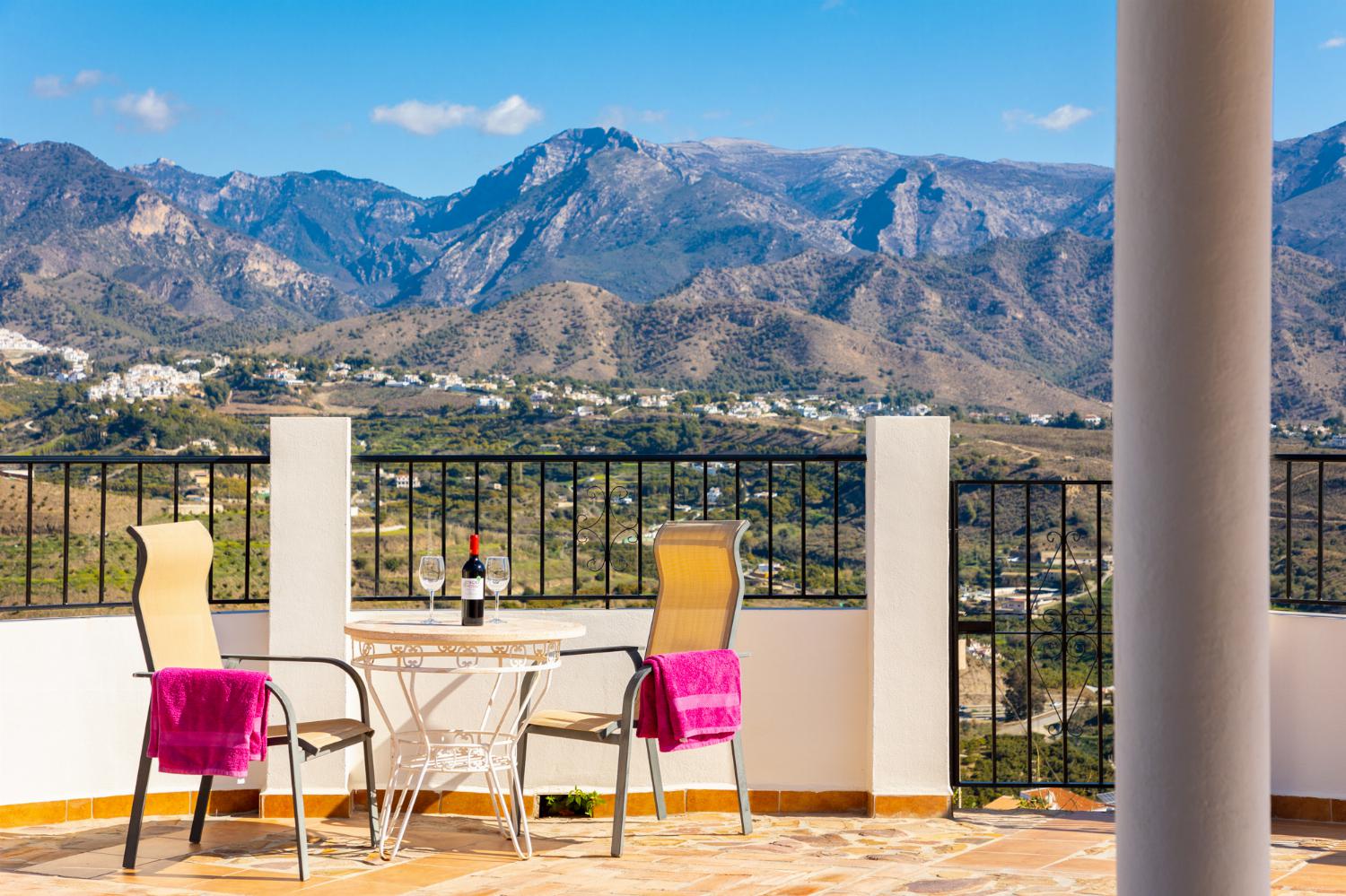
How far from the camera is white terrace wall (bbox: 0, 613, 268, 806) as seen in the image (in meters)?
4.50

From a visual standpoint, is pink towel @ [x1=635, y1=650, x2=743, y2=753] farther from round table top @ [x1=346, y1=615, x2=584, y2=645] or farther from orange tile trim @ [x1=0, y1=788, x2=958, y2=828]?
orange tile trim @ [x1=0, y1=788, x2=958, y2=828]

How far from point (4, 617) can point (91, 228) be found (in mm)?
32002

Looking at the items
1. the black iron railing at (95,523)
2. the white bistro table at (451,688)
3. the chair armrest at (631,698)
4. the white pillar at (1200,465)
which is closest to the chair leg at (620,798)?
the chair armrest at (631,698)

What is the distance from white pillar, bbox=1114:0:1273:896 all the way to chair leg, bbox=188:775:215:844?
10.7 ft

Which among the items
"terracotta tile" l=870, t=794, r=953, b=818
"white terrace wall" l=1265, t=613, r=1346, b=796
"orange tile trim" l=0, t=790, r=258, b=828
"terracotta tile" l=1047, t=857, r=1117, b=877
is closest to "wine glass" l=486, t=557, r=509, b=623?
"orange tile trim" l=0, t=790, r=258, b=828

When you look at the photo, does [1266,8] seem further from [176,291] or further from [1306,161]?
[1306,161]

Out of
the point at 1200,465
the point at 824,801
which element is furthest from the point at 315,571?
the point at 1200,465

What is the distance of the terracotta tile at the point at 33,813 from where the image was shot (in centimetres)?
450

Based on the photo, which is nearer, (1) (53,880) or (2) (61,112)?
(1) (53,880)

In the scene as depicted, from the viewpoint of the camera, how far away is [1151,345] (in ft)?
6.44

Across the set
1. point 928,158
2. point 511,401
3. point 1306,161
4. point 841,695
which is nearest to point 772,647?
point 841,695

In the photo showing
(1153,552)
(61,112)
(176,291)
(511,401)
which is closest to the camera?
(1153,552)

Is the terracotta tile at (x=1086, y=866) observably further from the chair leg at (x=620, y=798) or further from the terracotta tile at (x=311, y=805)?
the terracotta tile at (x=311, y=805)

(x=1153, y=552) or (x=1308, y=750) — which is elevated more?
(x=1153, y=552)
